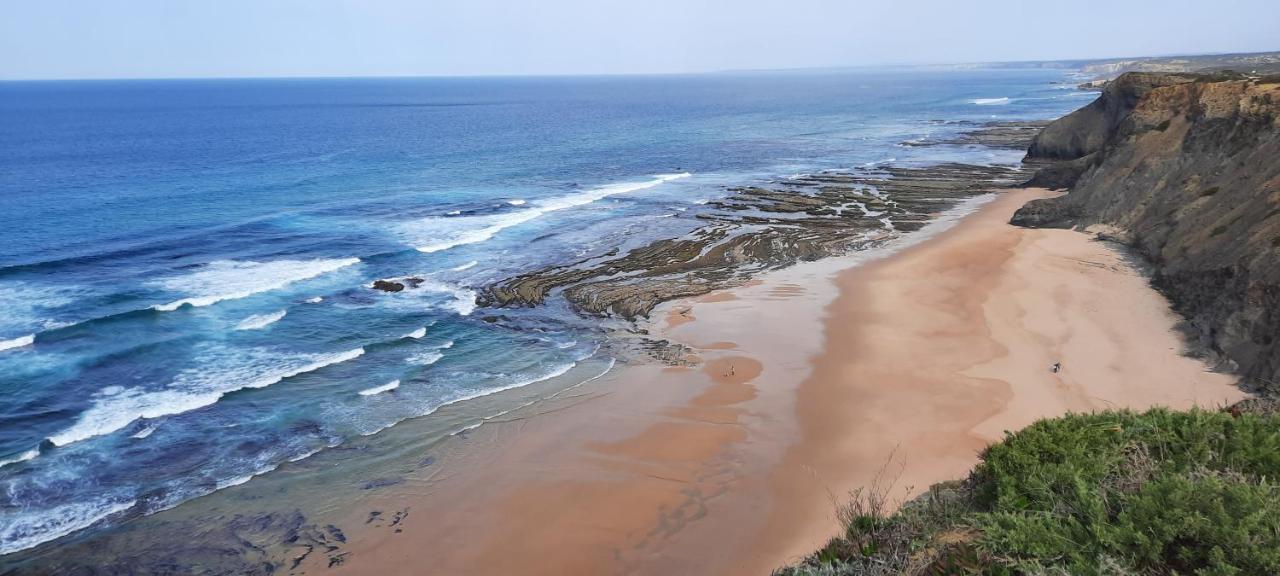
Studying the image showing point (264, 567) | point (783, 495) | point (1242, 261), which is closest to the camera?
point (264, 567)

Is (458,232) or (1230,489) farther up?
(1230,489)

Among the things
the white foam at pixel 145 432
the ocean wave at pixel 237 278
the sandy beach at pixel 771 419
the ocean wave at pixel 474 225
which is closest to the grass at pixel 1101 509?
the sandy beach at pixel 771 419

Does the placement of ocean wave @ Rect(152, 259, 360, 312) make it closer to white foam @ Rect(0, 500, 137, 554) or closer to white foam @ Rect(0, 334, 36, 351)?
white foam @ Rect(0, 334, 36, 351)

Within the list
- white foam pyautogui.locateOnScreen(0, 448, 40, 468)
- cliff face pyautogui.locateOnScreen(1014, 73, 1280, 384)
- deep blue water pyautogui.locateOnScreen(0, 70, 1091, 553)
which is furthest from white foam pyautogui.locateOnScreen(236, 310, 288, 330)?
cliff face pyautogui.locateOnScreen(1014, 73, 1280, 384)

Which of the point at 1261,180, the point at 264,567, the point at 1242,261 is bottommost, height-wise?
the point at 264,567

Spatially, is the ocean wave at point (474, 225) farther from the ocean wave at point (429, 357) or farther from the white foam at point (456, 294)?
the ocean wave at point (429, 357)

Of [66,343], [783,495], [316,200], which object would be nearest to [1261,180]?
[783,495]

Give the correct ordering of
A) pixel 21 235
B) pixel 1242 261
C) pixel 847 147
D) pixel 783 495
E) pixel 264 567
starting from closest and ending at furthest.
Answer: pixel 264 567 < pixel 783 495 < pixel 1242 261 < pixel 21 235 < pixel 847 147

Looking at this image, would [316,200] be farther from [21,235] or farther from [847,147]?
[847,147]

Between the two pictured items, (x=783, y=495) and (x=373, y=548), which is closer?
(x=373, y=548)
